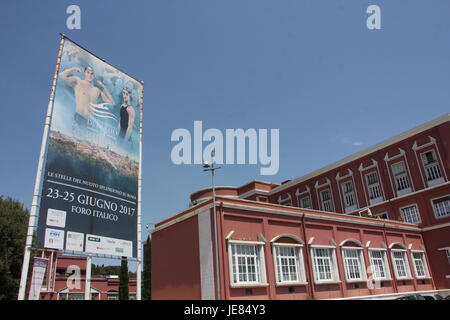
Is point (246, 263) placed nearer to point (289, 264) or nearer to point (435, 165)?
point (289, 264)

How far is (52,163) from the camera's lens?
14453 mm

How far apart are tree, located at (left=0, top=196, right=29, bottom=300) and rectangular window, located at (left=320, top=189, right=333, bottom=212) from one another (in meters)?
31.5

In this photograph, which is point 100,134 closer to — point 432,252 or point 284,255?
point 284,255

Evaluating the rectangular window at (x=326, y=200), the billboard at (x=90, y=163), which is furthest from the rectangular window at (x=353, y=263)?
the rectangular window at (x=326, y=200)

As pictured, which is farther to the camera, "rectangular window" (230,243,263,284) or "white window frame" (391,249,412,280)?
"white window frame" (391,249,412,280)

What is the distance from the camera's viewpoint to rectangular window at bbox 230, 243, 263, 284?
57.6 feet

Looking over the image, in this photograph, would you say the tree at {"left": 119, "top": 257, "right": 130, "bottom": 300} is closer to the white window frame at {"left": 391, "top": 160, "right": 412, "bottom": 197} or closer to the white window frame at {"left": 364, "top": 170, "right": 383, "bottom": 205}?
the white window frame at {"left": 364, "top": 170, "right": 383, "bottom": 205}

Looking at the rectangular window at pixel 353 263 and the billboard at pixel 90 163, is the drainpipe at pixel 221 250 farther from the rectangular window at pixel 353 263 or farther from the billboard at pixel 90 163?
the rectangular window at pixel 353 263

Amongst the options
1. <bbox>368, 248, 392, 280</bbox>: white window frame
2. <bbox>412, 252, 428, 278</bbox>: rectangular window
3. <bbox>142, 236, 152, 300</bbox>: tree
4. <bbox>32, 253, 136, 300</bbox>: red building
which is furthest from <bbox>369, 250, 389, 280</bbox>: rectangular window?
<bbox>32, 253, 136, 300</bbox>: red building

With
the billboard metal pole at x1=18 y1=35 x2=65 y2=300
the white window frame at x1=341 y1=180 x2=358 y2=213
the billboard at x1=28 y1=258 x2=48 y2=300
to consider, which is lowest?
the billboard at x1=28 y1=258 x2=48 y2=300

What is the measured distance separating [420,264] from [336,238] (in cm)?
1247

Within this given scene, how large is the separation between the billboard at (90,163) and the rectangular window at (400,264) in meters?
21.4

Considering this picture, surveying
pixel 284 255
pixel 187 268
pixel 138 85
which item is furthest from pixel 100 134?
pixel 284 255

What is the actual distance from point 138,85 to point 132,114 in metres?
2.10
